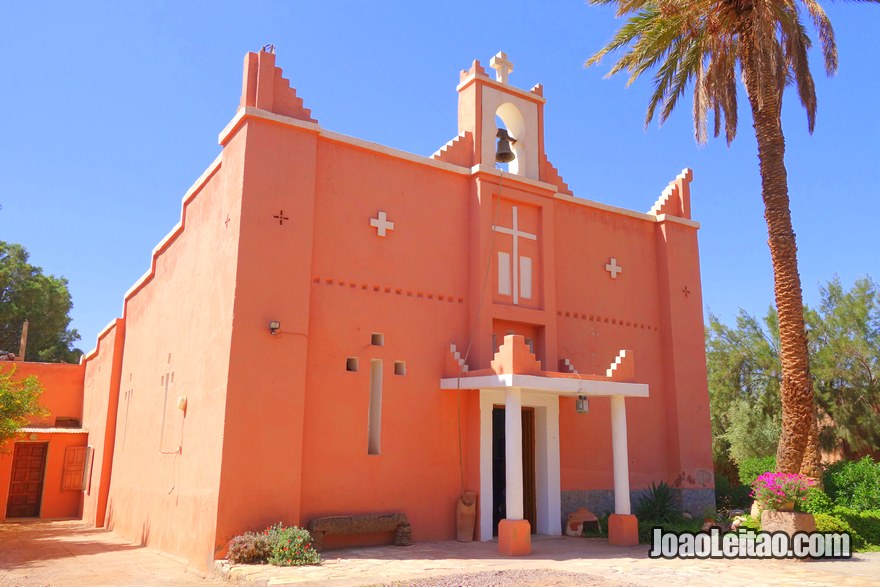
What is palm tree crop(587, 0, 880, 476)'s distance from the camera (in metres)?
13.0

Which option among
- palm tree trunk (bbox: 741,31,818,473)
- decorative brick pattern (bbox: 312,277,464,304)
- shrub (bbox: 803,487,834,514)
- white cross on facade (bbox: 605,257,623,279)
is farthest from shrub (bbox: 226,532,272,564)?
white cross on facade (bbox: 605,257,623,279)

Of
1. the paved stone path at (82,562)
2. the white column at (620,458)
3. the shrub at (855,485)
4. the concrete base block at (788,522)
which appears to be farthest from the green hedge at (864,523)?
the paved stone path at (82,562)

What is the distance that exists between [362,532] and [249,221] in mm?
5214

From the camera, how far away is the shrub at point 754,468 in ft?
67.3

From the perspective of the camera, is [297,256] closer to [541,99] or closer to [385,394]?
[385,394]

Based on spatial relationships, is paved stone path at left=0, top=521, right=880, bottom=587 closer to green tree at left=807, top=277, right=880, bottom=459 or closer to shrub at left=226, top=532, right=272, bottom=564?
shrub at left=226, top=532, right=272, bottom=564

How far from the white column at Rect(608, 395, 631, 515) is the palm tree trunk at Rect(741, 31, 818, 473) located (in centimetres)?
280

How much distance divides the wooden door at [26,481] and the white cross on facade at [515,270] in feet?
50.7

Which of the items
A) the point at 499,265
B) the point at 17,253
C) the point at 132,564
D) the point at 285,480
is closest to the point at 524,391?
the point at 499,265

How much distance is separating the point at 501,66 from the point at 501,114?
3.17 feet

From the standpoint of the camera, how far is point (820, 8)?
14.1 metres

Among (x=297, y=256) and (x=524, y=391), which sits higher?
(x=297, y=256)

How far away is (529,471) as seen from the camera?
45.9 ft

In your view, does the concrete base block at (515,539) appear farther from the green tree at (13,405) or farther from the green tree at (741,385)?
the green tree at (741,385)
